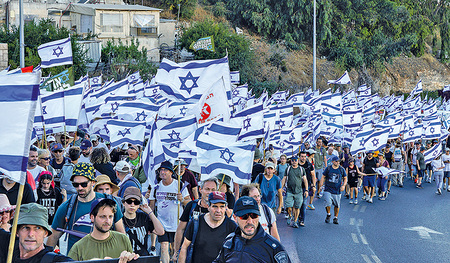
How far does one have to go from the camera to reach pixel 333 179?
15484mm

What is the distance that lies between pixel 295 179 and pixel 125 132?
384cm

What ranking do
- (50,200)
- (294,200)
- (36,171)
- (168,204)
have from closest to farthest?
(50,200) < (36,171) < (168,204) < (294,200)

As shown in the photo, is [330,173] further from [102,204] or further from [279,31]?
[279,31]

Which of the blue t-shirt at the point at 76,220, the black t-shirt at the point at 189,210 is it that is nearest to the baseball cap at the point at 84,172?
the blue t-shirt at the point at 76,220

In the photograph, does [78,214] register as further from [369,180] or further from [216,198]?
[369,180]

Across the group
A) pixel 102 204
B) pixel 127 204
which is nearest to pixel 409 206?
pixel 127 204


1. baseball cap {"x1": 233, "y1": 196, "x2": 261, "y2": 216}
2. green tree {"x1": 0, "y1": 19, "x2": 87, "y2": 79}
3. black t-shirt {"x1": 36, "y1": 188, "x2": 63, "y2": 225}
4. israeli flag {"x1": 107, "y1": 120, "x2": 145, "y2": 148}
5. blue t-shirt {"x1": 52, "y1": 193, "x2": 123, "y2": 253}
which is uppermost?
baseball cap {"x1": 233, "y1": 196, "x2": 261, "y2": 216}

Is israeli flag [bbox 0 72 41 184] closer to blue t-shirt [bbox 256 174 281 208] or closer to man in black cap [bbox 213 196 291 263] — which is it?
man in black cap [bbox 213 196 291 263]

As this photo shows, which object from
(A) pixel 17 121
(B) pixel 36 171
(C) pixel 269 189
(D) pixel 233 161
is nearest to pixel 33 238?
(A) pixel 17 121

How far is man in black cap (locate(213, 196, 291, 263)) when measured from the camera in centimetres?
540

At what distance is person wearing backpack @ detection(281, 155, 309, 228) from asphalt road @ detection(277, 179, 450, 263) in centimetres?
34

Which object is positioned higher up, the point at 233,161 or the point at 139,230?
the point at 139,230

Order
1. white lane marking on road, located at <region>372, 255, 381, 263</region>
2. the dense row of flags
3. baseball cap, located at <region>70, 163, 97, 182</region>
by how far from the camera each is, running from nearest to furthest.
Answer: baseball cap, located at <region>70, 163, 97, 182</region> < the dense row of flags < white lane marking on road, located at <region>372, 255, 381, 263</region>

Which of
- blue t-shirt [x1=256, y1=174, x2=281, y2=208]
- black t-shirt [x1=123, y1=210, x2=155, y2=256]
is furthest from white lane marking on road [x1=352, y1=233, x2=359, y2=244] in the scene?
black t-shirt [x1=123, y1=210, x2=155, y2=256]
